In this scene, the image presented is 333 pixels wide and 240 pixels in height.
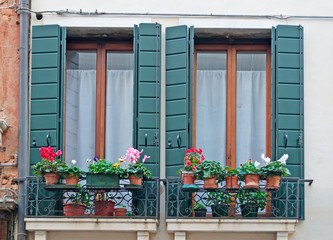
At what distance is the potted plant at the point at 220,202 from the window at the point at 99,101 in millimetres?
1492

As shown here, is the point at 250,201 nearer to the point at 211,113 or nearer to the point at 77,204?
the point at 211,113

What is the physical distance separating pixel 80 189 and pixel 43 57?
195 cm

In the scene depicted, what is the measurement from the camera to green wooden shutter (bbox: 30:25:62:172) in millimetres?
14812

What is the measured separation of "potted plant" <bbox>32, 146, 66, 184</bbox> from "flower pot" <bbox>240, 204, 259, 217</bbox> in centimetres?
232

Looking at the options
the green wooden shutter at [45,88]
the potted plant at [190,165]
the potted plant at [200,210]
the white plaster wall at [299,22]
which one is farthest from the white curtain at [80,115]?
the potted plant at [200,210]

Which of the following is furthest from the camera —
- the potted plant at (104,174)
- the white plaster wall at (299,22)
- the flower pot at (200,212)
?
the white plaster wall at (299,22)

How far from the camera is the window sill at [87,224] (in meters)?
14.2

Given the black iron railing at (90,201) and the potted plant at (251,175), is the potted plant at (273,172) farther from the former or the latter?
the black iron railing at (90,201)

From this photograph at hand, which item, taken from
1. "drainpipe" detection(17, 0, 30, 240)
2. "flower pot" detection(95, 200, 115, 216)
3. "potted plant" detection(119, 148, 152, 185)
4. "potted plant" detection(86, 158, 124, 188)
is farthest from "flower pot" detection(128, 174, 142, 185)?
"drainpipe" detection(17, 0, 30, 240)

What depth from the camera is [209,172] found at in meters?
14.1

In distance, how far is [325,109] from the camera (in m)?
15.0

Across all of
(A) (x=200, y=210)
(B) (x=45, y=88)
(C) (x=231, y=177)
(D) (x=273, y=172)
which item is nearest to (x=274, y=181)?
(D) (x=273, y=172)

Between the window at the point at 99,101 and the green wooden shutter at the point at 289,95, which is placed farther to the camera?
the window at the point at 99,101

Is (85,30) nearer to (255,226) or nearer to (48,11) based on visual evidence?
(48,11)
